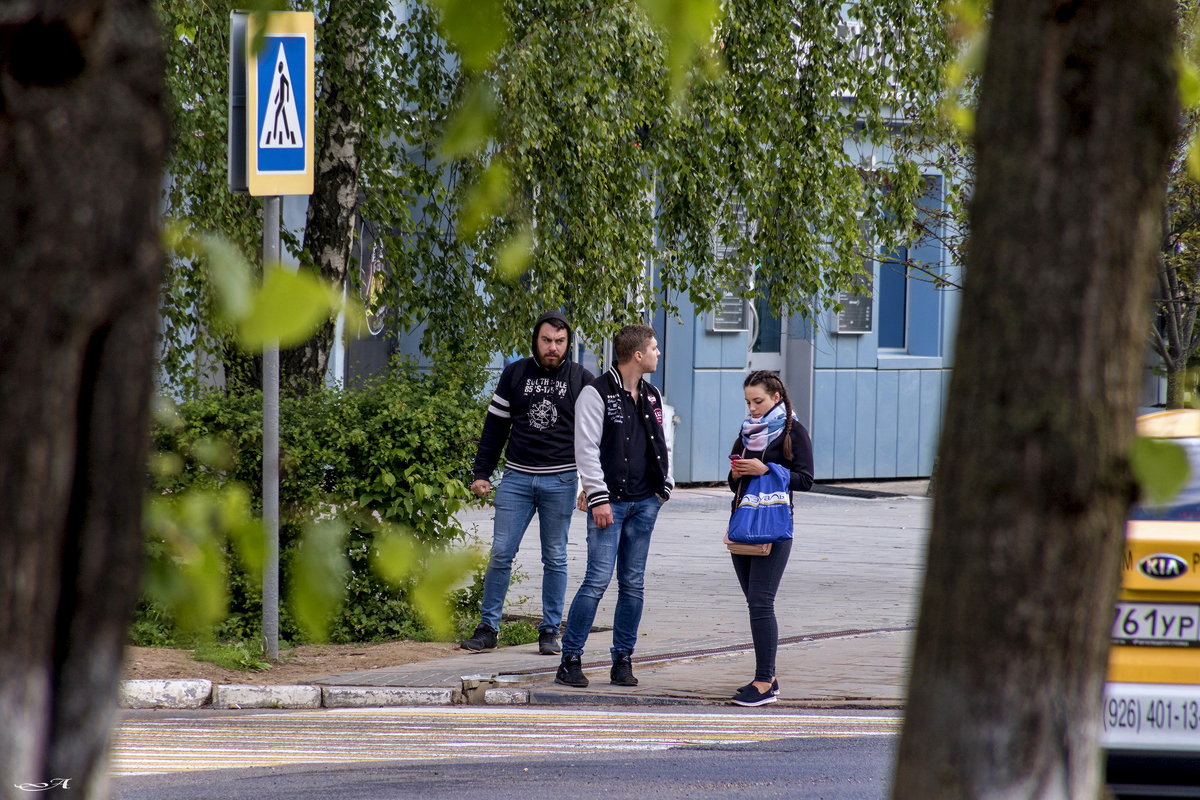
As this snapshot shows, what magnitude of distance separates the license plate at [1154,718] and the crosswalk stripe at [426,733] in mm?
2576

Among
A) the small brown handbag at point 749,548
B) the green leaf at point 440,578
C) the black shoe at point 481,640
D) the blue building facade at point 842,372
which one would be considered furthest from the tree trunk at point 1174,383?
the green leaf at point 440,578

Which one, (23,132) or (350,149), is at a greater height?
(350,149)

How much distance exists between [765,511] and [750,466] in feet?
0.82

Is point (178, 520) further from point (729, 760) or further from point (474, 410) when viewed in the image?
point (474, 410)

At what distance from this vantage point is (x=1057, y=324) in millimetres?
1713

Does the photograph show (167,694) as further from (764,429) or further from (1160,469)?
(1160,469)

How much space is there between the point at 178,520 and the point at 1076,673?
42.9 inches

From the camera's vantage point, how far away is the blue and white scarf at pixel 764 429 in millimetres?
8125

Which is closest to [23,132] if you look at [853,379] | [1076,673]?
[1076,673]

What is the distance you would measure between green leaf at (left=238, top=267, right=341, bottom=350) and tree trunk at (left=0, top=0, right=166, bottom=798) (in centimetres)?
17

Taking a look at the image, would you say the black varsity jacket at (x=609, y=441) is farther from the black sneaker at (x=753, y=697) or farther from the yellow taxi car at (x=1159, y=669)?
the yellow taxi car at (x=1159, y=669)

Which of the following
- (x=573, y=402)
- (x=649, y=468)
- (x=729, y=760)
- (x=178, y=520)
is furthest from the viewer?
(x=573, y=402)

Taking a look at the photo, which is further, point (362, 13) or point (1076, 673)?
point (362, 13)

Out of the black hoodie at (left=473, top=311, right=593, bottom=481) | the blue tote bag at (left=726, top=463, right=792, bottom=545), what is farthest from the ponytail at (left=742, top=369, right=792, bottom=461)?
the black hoodie at (left=473, top=311, right=593, bottom=481)
